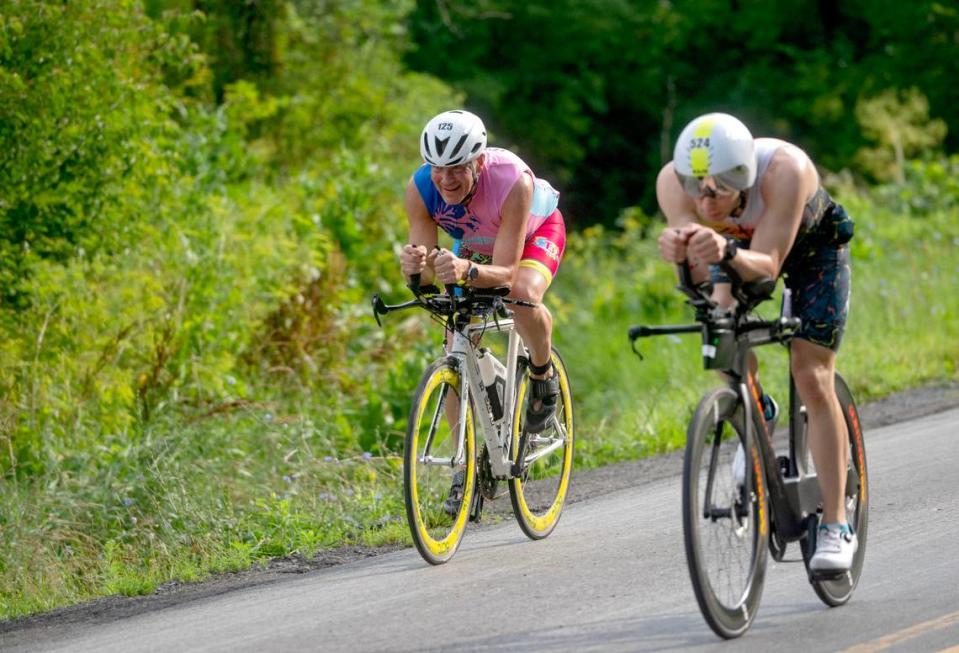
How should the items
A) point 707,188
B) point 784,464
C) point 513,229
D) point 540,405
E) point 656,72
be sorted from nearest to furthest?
point 707,188 → point 784,464 → point 513,229 → point 540,405 → point 656,72

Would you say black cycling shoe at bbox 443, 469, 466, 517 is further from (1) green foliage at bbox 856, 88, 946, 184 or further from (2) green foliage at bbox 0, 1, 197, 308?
(1) green foliage at bbox 856, 88, 946, 184

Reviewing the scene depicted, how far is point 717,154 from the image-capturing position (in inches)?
207

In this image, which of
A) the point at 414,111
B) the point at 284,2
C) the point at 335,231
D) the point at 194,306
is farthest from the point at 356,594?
the point at 414,111

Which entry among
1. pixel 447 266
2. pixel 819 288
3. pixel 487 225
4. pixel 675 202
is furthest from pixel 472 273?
pixel 819 288

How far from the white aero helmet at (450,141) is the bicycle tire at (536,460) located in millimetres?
1322

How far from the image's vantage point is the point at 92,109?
10.6 meters

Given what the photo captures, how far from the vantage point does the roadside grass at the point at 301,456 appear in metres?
7.92

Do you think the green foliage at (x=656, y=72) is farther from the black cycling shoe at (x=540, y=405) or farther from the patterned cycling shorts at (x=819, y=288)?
the patterned cycling shorts at (x=819, y=288)

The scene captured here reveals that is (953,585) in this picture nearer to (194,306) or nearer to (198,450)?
(198,450)

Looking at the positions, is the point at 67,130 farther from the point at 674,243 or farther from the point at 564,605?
the point at 674,243

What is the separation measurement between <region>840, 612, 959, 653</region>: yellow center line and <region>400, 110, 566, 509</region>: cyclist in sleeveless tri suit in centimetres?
239

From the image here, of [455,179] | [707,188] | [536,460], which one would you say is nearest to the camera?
[707,188]

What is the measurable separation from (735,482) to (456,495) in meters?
2.14

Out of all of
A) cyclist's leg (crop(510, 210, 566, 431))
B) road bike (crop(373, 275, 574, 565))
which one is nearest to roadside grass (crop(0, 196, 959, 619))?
road bike (crop(373, 275, 574, 565))
